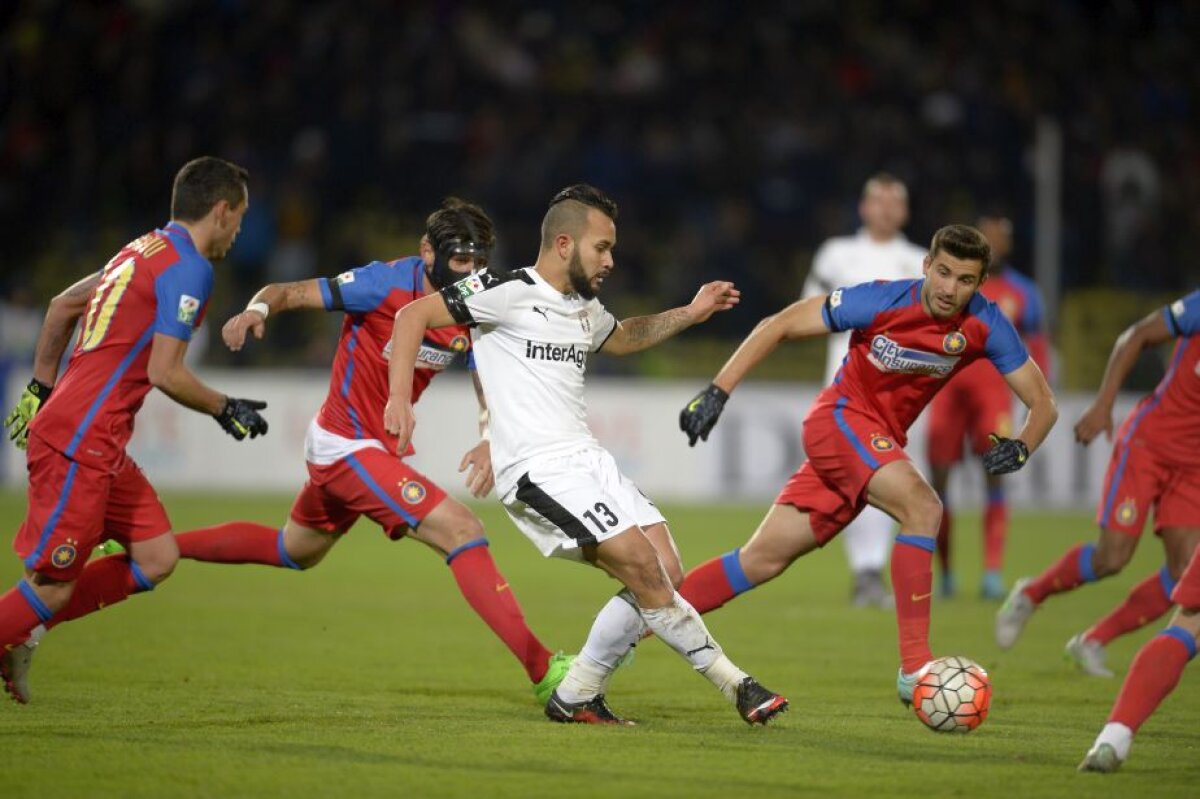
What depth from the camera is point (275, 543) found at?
800cm

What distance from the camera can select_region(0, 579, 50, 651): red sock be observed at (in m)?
6.69

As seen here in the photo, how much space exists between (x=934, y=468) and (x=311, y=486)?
5372 millimetres

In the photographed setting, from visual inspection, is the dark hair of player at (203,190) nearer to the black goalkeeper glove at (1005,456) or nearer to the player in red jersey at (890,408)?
the player in red jersey at (890,408)

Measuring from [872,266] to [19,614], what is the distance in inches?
245

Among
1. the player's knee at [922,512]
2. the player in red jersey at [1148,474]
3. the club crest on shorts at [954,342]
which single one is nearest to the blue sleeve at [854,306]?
the club crest on shorts at [954,342]

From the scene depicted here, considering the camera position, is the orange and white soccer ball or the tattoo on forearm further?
the tattoo on forearm

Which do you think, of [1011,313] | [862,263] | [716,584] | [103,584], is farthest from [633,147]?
[103,584]

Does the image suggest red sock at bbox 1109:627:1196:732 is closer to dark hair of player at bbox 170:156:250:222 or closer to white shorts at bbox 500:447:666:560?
white shorts at bbox 500:447:666:560

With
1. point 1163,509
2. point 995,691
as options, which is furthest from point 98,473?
point 1163,509

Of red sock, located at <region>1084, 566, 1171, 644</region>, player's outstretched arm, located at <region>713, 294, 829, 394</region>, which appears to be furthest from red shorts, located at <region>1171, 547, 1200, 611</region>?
red sock, located at <region>1084, 566, 1171, 644</region>

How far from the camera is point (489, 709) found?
278 inches

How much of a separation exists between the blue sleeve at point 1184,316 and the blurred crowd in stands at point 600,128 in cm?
1094

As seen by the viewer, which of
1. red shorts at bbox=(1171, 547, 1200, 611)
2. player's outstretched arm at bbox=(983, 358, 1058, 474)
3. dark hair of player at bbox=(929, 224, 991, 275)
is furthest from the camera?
player's outstretched arm at bbox=(983, 358, 1058, 474)

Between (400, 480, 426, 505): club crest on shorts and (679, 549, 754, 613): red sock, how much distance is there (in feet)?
4.00
